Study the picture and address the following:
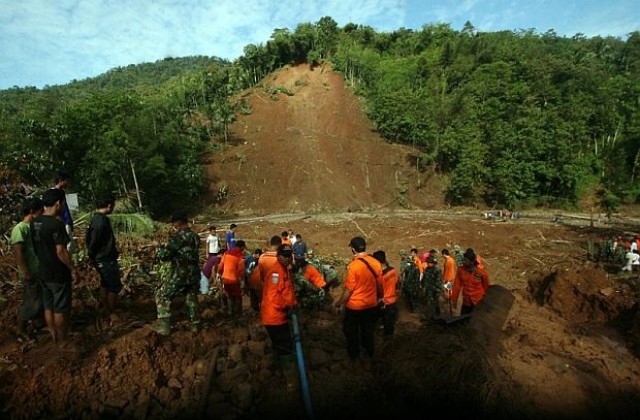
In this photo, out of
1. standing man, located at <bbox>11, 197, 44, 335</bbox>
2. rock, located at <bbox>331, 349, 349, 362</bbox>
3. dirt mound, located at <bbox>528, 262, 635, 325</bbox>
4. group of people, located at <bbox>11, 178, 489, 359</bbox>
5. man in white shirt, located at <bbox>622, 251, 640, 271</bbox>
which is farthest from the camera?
man in white shirt, located at <bbox>622, 251, 640, 271</bbox>

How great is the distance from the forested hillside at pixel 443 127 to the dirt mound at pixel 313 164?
1.57 meters

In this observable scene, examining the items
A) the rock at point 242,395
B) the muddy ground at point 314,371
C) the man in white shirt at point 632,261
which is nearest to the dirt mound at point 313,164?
the man in white shirt at point 632,261

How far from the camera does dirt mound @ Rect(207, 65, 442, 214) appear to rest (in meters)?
31.3

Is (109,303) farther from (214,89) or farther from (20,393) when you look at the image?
(214,89)

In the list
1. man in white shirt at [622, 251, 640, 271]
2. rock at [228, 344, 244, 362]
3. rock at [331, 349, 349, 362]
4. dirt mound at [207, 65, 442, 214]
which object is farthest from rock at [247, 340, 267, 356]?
dirt mound at [207, 65, 442, 214]

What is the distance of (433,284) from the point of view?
8.91m

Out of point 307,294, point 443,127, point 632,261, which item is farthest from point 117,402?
point 443,127

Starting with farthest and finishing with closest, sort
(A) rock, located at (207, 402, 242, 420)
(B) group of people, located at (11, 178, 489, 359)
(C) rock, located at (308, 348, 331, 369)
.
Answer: (C) rock, located at (308, 348, 331, 369), (B) group of people, located at (11, 178, 489, 359), (A) rock, located at (207, 402, 242, 420)

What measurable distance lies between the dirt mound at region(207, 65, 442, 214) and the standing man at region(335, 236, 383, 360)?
24.7 m

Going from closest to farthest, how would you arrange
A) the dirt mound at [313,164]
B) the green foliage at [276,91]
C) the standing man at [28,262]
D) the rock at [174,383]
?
the rock at [174,383], the standing man at [28,262], the dirt mound at [313,164], the green foliage at [276,91]

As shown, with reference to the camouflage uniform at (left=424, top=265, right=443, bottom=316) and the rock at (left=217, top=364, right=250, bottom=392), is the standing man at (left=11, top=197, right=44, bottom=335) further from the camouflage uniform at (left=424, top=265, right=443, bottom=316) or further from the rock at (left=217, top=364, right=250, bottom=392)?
the camouflage uniform at (left=424, top=265, right=443, bottom=316)

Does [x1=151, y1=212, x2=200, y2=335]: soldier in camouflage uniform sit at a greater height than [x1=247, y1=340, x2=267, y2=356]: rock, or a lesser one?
greater

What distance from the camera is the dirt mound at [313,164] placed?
103 feet

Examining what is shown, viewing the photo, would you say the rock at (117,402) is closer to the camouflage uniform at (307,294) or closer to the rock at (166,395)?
the rock at (166,395)
